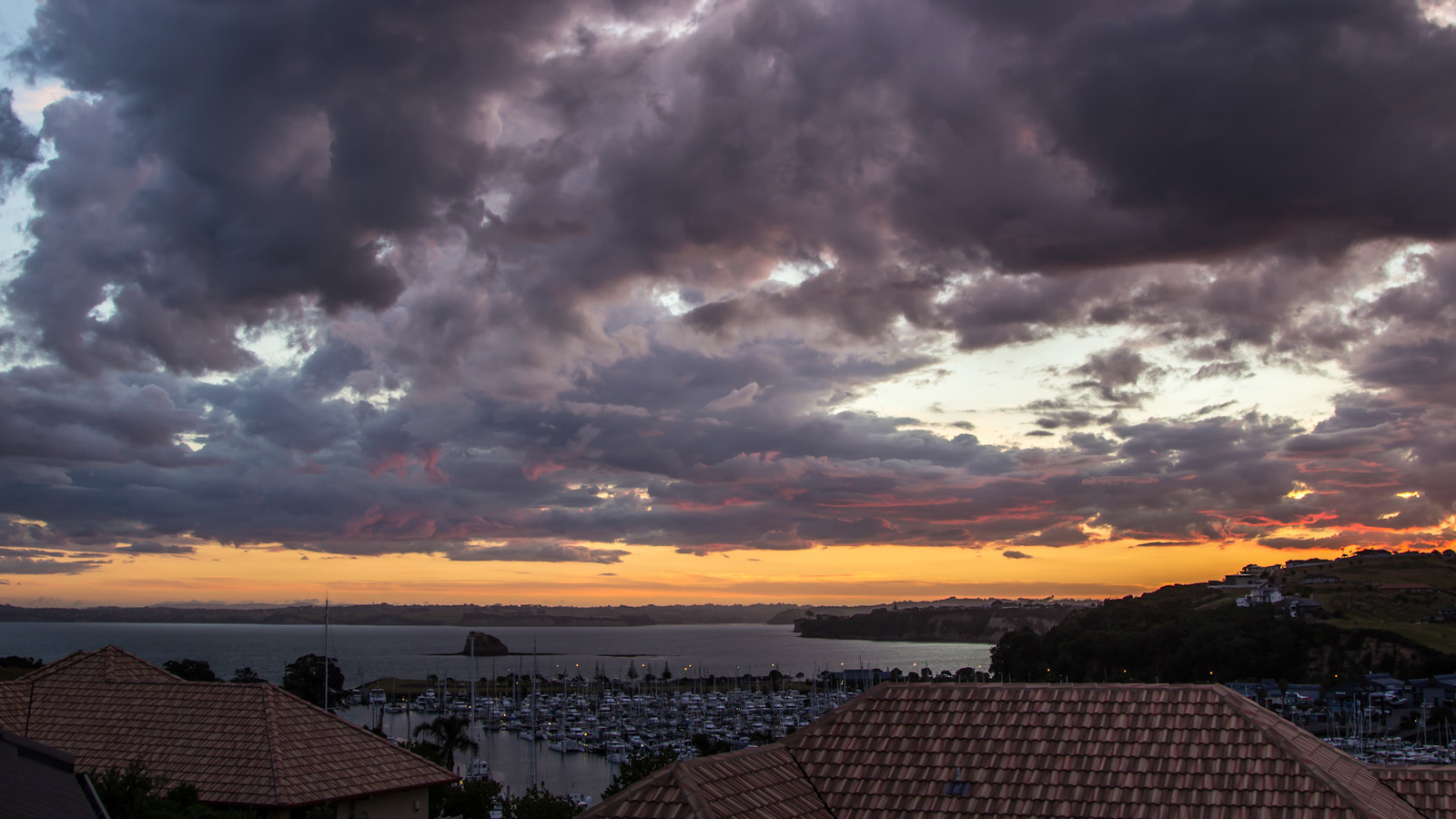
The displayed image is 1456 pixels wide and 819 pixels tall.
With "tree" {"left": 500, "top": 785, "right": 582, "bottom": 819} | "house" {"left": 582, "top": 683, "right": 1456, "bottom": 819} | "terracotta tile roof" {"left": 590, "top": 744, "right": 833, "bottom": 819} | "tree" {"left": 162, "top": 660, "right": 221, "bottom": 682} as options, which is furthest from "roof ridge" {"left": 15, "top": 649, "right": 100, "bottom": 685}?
"tree" {"left": 162, "top": 660, "right": 221, "bottom": 682}

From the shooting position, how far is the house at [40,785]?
431 inches

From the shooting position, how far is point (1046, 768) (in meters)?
19.5

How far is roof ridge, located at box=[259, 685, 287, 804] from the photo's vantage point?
23734mm

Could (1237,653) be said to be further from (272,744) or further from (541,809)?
(272,744)

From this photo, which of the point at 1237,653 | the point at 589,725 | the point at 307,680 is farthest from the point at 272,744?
the point at 1237,653

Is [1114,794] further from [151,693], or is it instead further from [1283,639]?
[1283,639]

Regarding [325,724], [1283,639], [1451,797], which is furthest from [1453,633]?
[325,724]

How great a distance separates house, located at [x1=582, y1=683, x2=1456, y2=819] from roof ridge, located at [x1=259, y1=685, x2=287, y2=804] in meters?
10.6

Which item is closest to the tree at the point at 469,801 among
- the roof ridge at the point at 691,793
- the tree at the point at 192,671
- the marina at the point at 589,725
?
the roof ridge at the point at 691,793

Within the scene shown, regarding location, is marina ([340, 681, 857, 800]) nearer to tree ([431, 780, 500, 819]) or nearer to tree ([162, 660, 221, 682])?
tree ([162, 660, 221, 682])

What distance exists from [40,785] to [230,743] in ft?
50.7

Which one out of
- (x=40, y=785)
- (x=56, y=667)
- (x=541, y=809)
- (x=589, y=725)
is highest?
(x=40, y=785)

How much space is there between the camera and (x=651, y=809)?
17.1 meters

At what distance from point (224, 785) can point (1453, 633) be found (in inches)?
8134
